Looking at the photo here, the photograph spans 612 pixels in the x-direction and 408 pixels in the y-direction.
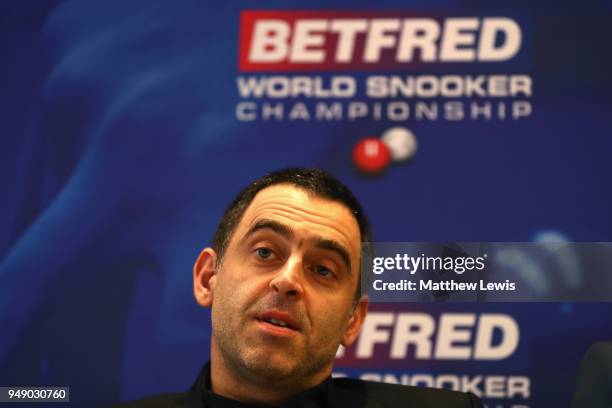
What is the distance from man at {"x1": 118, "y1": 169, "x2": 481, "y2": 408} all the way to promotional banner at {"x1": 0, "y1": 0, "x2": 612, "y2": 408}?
1.18 feet

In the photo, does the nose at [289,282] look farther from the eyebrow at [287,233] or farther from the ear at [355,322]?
the ear at [355,322]

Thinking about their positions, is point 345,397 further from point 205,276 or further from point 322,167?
point 322,167

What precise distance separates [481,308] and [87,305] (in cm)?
130

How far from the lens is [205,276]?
5.87 feet

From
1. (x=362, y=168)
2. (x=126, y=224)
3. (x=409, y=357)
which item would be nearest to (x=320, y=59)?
(x=362, y=168)

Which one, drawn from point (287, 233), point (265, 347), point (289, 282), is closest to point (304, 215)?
point (287, 233)

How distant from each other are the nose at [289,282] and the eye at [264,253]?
0.21 feet

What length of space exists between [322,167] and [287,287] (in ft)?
2.37

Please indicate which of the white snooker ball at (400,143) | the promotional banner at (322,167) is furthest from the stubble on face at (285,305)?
the white snooker ball at (400,143)

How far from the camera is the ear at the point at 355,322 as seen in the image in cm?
175

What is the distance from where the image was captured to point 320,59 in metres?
2.23

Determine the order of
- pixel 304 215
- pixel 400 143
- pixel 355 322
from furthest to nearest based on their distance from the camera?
pixel 400 143 < pixel 355 322 < pixel 304 215

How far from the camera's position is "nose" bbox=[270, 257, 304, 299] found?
1.54 m

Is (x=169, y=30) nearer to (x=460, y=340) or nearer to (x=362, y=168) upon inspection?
(x=362, y=168)
